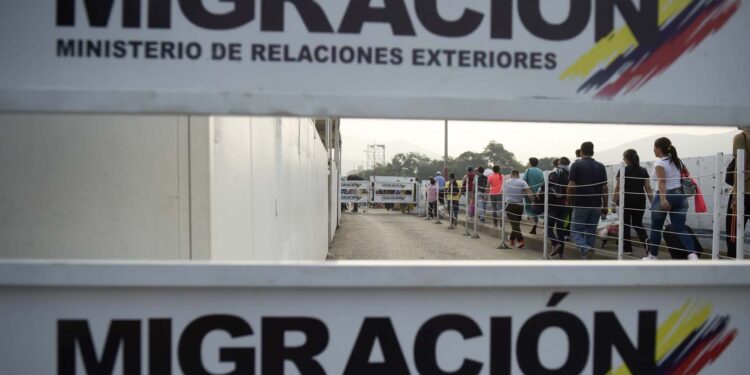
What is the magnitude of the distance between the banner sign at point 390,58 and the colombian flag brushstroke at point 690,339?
0.49 metres

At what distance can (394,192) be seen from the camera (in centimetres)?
3378

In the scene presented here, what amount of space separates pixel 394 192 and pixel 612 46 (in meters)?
32.4

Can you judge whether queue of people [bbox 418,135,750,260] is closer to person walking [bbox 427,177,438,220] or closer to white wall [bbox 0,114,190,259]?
white wall [bbox 0,114,190,259]

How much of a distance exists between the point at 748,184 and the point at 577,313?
228 inches

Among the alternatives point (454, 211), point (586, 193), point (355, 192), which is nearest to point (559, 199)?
point (586, 193)

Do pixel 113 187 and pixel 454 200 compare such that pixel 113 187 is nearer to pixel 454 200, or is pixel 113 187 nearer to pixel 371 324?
pixel 371 324

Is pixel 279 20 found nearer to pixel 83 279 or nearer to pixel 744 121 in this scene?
pixel 83 279

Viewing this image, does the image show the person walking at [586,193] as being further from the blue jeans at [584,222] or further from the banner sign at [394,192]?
the banner sign at [394,192]

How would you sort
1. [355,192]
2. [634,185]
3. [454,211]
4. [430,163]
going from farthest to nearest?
[430,163]
[355,192]
[454,211]
[634,185]

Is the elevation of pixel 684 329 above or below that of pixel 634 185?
below

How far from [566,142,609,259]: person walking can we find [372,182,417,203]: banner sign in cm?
2445

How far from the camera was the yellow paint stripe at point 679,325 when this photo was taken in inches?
54.9

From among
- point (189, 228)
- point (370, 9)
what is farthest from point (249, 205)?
point (370, 9)

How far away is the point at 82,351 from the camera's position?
1.34 metres
